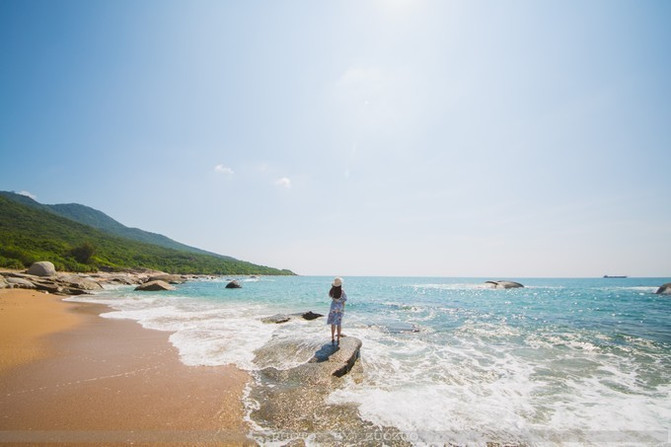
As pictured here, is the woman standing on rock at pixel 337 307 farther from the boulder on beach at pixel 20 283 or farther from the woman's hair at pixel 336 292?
the boulder on beach at pixel 20 283

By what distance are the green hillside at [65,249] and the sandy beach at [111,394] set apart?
53428mm

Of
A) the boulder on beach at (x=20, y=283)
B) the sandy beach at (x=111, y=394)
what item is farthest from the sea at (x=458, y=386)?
the boulder on beach at (x=20, y=283)

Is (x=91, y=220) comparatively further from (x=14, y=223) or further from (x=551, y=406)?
(x=551, y=406)

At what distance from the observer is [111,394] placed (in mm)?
6531

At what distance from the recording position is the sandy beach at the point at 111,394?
501cm

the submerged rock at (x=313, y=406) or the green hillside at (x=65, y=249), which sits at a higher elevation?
the green hillside at (x=65, y=249)

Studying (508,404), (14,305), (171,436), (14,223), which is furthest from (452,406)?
(14,223)

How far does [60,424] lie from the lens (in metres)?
5.21

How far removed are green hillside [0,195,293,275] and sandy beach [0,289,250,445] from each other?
5343 centimetres

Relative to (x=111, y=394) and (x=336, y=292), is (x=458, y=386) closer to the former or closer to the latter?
(x=336, y=292)

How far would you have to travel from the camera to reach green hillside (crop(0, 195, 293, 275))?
174 feet

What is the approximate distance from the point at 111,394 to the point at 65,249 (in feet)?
262

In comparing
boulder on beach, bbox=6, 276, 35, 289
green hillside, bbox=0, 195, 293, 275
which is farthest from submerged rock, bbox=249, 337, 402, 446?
green hillside, bbox=0, 195, 293, 275

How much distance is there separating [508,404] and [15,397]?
11157 mm
